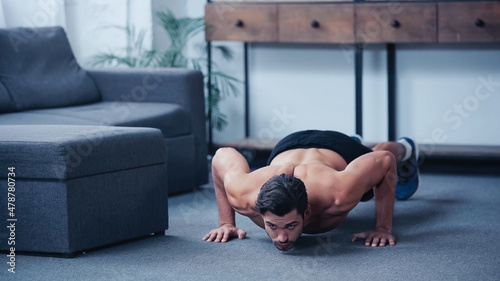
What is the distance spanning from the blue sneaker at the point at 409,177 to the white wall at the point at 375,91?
103cm

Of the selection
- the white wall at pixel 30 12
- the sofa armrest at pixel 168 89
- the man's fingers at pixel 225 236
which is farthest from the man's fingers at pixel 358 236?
the white wall at pixel 30 12

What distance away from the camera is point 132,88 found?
160 inches

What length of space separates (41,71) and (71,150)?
153 cm

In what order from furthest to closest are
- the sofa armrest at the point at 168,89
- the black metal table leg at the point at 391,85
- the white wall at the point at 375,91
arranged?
the black metal table leg at the point at 391,85 → the white wall at the point at 375,91 → the sofa armrest at the point at 168,89

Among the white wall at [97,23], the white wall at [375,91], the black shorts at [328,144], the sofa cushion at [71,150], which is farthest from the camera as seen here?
the white wall at [97,23]

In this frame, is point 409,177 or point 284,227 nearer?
point 284,227

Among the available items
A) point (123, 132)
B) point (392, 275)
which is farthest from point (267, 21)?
point (392, 275)

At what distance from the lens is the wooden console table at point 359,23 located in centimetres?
404

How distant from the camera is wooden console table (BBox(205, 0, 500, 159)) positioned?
4035mm

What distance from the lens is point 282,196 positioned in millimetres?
2434

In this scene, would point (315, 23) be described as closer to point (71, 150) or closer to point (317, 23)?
point (317, 23)

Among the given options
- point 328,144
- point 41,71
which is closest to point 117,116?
point 41,71

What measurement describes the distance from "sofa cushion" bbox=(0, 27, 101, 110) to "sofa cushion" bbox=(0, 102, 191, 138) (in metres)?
0.09

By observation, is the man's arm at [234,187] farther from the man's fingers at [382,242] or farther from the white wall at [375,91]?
the white wall at [375,91]
